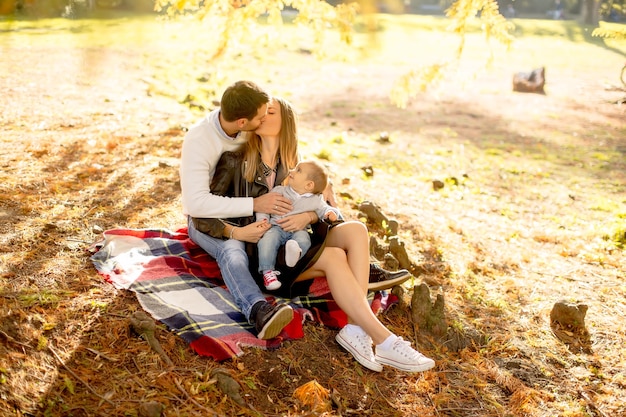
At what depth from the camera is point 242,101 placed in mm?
3061

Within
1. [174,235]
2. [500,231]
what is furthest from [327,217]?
[500,231]

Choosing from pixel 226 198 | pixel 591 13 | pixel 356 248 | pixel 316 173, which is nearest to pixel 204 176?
pixel 226 198

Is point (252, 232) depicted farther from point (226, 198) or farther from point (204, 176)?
→ point (204, 176)

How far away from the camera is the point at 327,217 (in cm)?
332

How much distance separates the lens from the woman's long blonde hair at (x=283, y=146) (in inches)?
133

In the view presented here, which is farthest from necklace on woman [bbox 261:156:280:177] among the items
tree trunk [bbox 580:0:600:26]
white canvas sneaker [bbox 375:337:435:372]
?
tree trunk [bbox 580:0:600:26]

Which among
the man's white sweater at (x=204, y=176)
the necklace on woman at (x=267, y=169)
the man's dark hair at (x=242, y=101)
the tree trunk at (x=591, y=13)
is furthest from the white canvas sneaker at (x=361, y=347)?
the tree trunk at (x=591, y=13)

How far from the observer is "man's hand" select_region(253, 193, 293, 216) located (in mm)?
3230

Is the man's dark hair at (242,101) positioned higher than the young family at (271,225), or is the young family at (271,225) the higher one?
the man's dark hair at (242,101)

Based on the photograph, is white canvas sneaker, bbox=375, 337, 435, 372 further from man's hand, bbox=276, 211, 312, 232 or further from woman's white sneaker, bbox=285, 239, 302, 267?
man's hand, bbox=276, 211, 312, 232

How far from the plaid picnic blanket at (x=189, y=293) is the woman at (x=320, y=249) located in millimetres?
198

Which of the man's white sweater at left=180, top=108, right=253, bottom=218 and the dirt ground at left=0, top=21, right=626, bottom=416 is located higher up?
the man's white sweater at left=180, top=108, right=253, bottom=218

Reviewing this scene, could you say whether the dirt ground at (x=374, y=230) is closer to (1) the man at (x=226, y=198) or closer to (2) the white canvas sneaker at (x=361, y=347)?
(2) the white canvas sneaker at (x=361, y=347)

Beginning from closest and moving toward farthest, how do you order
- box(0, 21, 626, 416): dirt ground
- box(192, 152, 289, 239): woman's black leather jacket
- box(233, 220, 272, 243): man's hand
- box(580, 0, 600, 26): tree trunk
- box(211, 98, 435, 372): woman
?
box(0, 21, 626, 416): dirt ground
box(211, 98, 435, 372): woman
box(233, 220, 272, 243): man's hand
box(192, 152, 289, 239): woman's black leather jacket
box(580, 0, 600, 26): tree trunk
